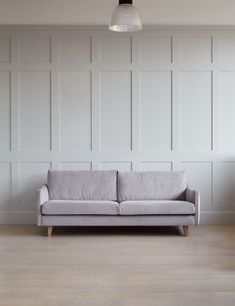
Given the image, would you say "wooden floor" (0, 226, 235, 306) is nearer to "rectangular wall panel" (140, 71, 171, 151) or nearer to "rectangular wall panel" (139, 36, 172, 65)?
"rectangular wall panel" (140, 71, 171, 151)

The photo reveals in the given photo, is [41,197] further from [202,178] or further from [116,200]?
[202,178]

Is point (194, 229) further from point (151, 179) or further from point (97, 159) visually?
point (97, 159)

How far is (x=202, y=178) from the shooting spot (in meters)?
7.30

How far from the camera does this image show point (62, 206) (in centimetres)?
631

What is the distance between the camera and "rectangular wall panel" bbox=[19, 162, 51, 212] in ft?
23.7

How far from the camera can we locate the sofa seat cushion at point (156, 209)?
633 centimetres

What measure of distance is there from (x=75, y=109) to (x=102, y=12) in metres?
1.47

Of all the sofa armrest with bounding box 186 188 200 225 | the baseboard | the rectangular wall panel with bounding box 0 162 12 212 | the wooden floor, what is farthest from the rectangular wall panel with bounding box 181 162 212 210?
the rectangular wall panel with bounding box 0 162 12 212

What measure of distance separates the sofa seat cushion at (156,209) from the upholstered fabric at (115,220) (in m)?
0.07

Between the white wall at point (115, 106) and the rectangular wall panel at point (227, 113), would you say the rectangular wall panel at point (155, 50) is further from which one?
the rectangular wall panel at point (227, 113)

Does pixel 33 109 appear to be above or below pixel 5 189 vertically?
above

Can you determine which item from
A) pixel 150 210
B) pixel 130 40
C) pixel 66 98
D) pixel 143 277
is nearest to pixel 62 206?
pixel 150 210

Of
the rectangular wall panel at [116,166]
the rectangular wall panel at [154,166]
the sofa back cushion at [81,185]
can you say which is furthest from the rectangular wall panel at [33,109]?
the rectangular wall panel at [154,166]

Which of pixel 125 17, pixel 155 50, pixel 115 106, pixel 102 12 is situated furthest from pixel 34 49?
pixel 125 17
